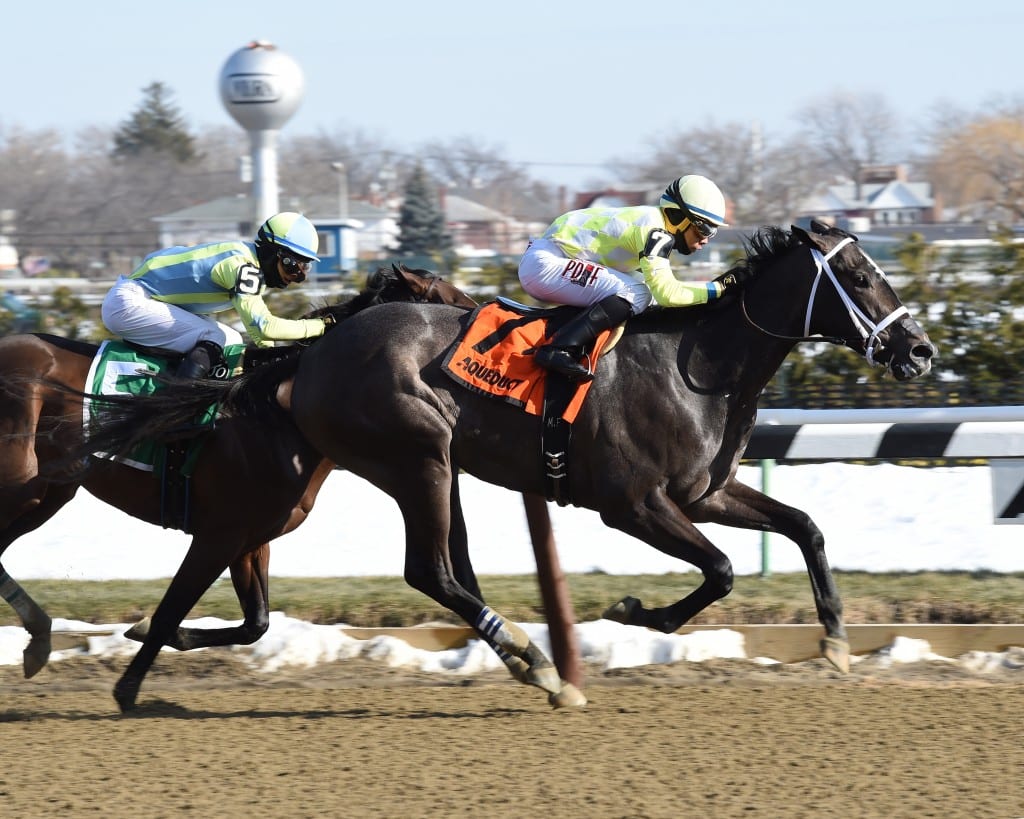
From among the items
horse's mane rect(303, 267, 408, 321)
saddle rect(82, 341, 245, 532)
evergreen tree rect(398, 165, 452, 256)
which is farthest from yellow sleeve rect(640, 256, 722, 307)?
evergreen tree rect(398, 165, 452, 256)

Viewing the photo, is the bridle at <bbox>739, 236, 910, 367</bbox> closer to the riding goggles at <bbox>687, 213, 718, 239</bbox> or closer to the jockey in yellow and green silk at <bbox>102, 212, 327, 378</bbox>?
the riding goggles at <bbox>687, 213, 718, 239</bbox>

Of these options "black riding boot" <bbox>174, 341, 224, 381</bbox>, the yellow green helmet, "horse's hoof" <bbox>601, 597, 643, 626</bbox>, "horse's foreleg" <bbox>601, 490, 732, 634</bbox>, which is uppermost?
the yellow green helmet

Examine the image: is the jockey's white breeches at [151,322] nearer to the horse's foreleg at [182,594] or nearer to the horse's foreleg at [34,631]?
the horse's foreleg at [182,594]

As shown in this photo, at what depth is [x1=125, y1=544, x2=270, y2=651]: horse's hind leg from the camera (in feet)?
18.5

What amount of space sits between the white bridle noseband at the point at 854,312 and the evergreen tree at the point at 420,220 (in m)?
42.1

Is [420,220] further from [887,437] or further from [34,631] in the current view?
[34,631]

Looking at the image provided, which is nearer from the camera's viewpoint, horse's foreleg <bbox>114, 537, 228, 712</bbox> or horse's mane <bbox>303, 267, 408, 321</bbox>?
horse's foreleg <bbox>114, 537, 228, 712</bbox>

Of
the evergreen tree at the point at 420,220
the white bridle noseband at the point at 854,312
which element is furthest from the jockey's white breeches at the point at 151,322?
the evergreen tree at the point at 420,220

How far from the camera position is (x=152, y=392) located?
5508mm

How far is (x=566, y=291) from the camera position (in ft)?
17.6

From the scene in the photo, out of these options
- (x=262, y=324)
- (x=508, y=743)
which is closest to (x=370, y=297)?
(x=262, y=324)

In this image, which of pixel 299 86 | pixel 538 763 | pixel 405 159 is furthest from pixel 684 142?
pixel 538 763

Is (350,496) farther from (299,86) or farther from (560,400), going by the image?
(299,86)

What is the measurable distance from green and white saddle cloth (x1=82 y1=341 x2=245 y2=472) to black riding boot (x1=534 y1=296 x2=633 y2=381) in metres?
1.28
